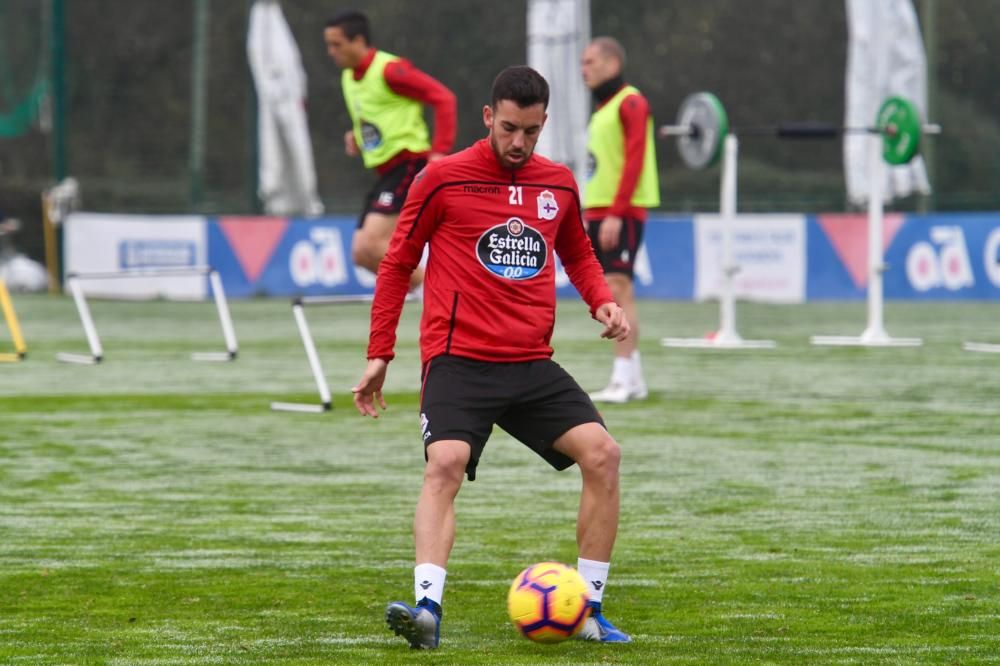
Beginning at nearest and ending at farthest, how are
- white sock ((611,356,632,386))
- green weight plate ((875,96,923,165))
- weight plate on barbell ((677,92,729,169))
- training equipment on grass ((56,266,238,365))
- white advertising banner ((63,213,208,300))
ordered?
white sock ((611,356,632,386)), training equipment on grass ((56,266,238,365)), weight plate on barbell ((677,92,729,169)), green weight plate ((875,96,923,165)), white advertising banner ((63,213,208,300))

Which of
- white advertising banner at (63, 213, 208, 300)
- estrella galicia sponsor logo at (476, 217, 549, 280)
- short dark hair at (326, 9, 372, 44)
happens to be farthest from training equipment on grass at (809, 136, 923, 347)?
white advertising banner at (63, 213, 208, 300)

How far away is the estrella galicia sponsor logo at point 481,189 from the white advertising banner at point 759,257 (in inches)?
638

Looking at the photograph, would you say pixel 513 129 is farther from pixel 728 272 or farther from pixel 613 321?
pixel 728 272

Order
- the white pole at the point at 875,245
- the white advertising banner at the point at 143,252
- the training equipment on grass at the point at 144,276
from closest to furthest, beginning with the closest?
the training equipment on grass at the point at 144,276 → the white pole at the point at 875,245 → the white advertising banner at the point at 143,252

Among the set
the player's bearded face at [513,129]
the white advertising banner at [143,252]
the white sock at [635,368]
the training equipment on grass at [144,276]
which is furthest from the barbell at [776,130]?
the white advertising banner at [143,252]

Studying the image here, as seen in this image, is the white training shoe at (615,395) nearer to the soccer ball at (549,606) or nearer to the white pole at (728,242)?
the white pole at (728,242)

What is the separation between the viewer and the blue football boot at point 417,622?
4773 millimetres

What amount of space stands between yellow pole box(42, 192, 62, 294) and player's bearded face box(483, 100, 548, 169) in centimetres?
2183

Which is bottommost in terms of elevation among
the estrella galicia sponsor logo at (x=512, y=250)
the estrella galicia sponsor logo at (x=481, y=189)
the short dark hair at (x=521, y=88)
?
the estrella galicia sponsor logo at (x=512, y=250)

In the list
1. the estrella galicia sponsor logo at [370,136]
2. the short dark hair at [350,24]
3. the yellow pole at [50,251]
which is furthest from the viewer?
the yellow pole at [50,251]

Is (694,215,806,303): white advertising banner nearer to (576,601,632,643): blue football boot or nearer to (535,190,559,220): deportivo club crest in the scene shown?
(535,190,559,220): deportivo club crest

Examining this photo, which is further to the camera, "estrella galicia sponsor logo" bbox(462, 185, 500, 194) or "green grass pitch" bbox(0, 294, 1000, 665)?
"estrella galicia sponsor logo" bbox(462, 185, 500, 194)

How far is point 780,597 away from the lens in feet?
18.5

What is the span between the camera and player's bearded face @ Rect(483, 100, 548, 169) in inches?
201
